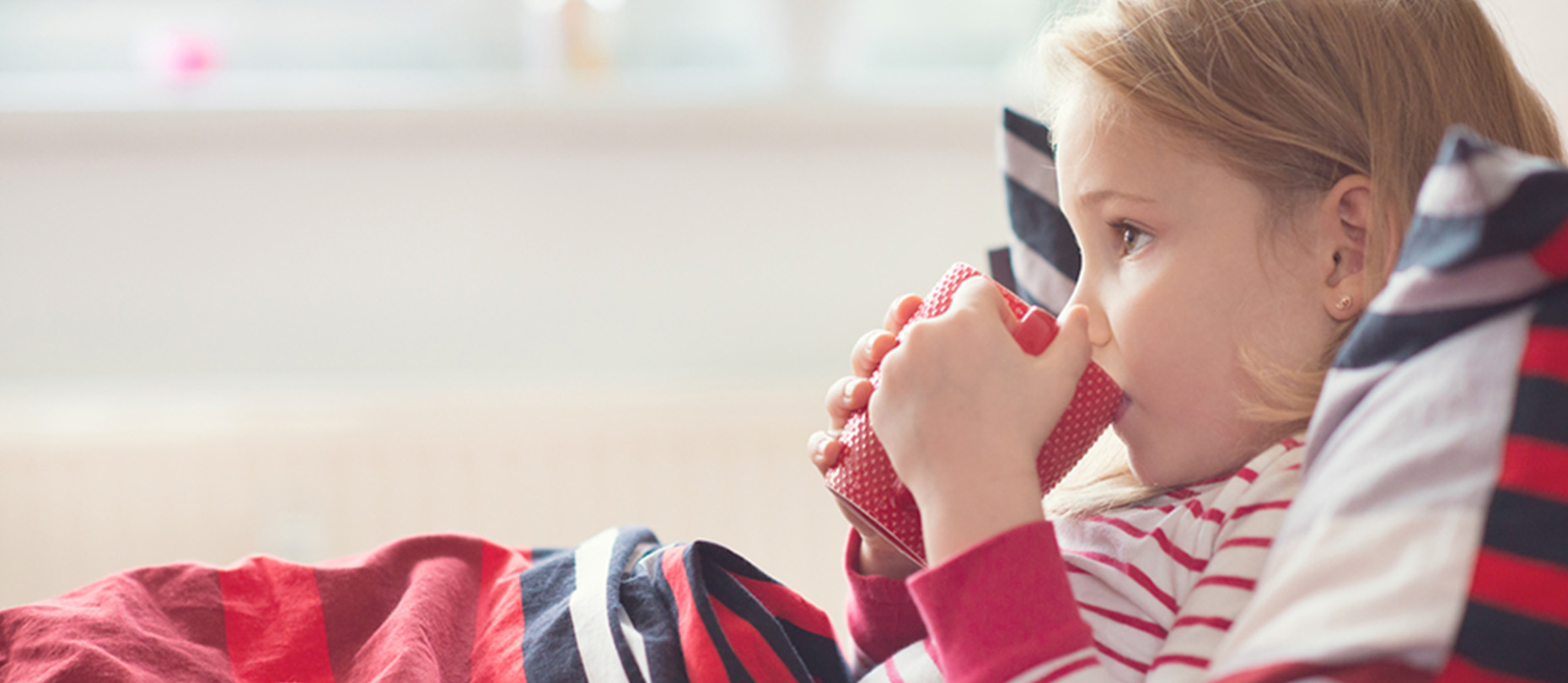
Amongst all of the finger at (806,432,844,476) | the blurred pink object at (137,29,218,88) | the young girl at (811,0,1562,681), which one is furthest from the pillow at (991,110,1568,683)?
the blurred pink object at (137,29,218,88)

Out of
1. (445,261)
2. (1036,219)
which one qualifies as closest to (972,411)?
(1036,219)

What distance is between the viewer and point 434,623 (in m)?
0.73

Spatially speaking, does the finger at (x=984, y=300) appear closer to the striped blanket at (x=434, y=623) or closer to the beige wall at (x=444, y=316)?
the striped blanket at (x=434, y=623)

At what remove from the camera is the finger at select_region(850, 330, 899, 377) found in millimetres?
705

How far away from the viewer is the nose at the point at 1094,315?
71 cm

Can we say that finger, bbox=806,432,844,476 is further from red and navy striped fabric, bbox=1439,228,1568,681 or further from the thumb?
red and navy striped fabric, bbox=1439,228,1568,681

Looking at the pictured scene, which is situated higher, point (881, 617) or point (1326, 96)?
point (1326, 96)

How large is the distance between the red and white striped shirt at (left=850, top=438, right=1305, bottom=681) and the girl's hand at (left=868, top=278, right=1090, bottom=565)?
2 cm

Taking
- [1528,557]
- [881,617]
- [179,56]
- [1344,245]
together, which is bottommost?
[881,617]

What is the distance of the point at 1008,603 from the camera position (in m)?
0.57

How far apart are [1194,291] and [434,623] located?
1.59 ft

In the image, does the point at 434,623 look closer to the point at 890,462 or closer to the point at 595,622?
the point at 595,622

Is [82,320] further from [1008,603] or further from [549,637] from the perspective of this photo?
[1008,603]

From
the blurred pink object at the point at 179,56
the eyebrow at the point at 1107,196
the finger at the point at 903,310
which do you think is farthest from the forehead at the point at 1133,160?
the blurred pink object at the point at 179,56
